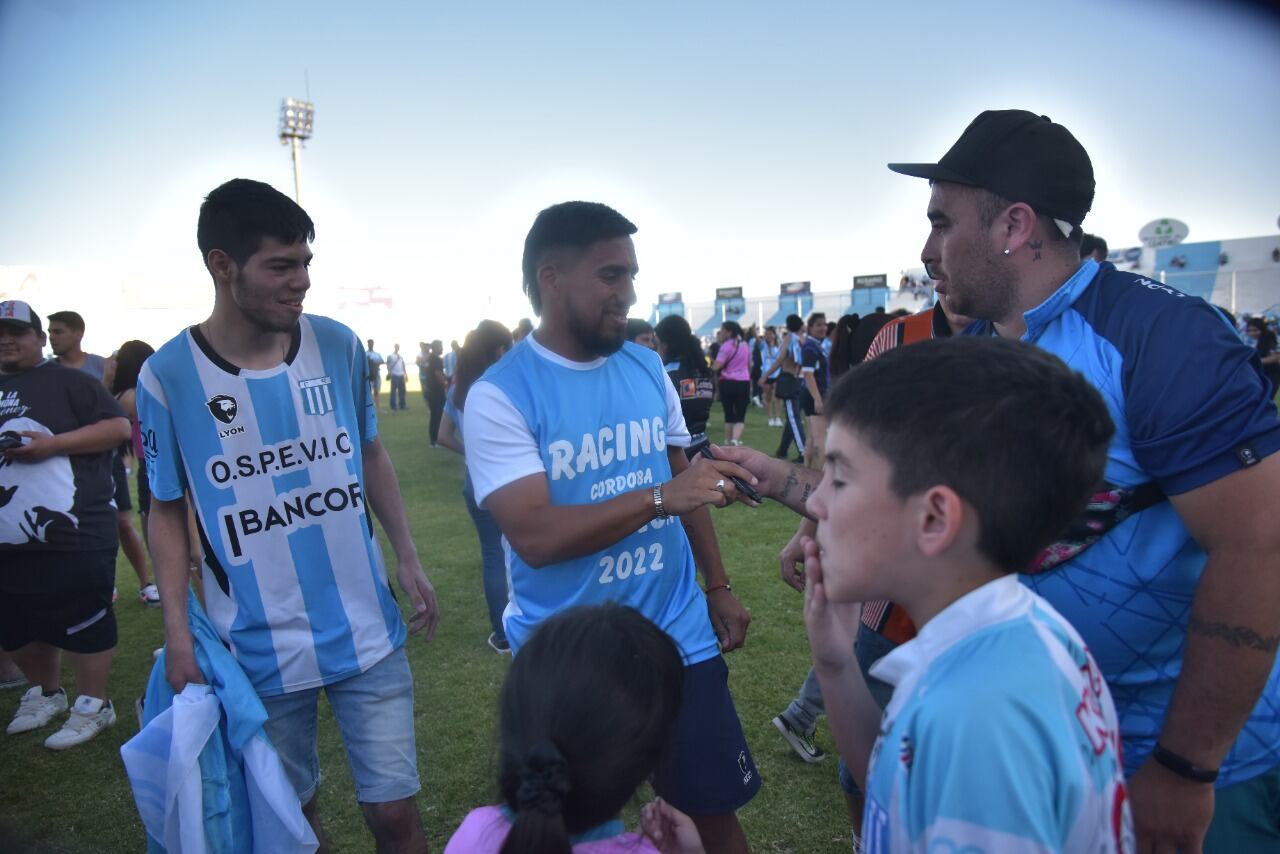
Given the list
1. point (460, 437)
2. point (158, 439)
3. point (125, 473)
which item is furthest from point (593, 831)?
point (125, 473)

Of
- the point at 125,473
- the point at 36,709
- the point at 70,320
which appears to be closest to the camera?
the point at 36,709

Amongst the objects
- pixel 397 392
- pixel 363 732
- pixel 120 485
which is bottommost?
pixel 397 392

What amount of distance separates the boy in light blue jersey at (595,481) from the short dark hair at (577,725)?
2.38 feet

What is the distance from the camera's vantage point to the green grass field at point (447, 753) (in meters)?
3.49

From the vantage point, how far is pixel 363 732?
259cm

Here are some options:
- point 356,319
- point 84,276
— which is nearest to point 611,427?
point 84,276

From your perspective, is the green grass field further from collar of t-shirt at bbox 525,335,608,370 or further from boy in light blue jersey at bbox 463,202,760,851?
collar of t-shirt at bbox 525,335,608,370

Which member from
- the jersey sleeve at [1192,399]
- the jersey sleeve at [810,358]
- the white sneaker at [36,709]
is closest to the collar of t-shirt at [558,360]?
the jersey sleeve at [1192,399]

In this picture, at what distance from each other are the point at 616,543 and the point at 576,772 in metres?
1.05

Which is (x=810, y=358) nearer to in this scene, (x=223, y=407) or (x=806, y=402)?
(x=806, y=402)

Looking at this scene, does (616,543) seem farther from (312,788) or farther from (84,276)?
(84,276)

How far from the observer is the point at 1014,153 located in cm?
181

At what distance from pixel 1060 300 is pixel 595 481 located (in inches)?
53.0

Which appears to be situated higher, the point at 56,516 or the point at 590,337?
the point at 590,337
